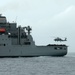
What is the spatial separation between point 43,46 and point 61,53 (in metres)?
4.35

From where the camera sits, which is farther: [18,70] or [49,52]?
[49,52]

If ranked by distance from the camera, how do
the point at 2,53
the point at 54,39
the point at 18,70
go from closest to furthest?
1. the point at 18,70
2. the point at 2,53
3. the point at 54,39

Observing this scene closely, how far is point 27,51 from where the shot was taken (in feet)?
277

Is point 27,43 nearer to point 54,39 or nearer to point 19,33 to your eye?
point 19,33

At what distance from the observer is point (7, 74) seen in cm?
4762

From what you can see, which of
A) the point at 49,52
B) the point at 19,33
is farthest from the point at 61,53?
the point at 19,33

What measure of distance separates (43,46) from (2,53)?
826 centimetres

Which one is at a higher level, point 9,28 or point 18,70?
point 9,28

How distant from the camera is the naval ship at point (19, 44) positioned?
272ft

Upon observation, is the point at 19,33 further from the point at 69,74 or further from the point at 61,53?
the point at 69,74

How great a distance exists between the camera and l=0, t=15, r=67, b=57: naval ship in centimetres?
8293

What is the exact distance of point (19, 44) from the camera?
276ft

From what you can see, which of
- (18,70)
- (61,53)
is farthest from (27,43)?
(18,70)

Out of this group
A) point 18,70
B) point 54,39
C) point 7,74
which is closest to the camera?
point 7,74
